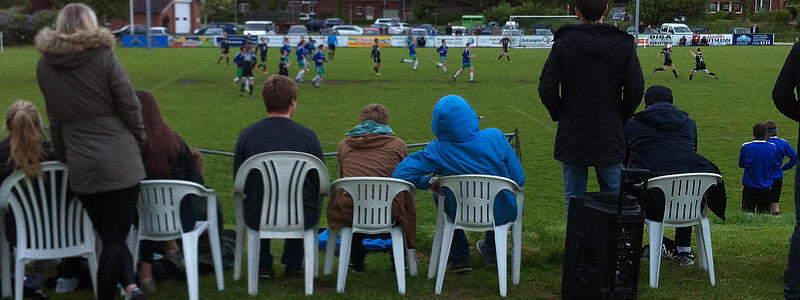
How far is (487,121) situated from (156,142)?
14117 mm

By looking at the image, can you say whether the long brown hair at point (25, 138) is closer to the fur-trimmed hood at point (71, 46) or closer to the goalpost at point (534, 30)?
the fur-trimmed hood at point (71, 46)

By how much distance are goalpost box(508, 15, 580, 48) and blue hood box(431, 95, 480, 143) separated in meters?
45.3

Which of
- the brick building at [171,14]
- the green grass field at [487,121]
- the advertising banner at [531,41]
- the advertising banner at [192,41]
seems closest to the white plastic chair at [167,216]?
the green grass field at [487,121]

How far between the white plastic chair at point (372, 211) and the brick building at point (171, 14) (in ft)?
236

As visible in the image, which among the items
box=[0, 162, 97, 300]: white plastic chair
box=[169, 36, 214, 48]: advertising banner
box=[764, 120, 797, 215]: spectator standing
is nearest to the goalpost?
box=[169, 36, 214, 48]: advertising banner

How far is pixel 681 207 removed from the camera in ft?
16.0

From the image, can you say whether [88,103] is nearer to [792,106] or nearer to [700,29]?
[792,106]

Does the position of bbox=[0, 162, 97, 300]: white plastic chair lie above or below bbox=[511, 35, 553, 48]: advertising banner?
below

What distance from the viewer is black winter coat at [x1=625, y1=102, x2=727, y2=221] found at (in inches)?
201

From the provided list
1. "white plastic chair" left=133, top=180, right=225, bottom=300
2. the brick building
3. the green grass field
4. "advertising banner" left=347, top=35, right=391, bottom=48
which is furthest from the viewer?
the brick building

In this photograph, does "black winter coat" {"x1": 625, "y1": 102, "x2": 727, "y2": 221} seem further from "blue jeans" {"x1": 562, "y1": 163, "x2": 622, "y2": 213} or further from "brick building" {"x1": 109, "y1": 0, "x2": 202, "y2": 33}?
"brick building" {"x1": 109, "y1": 0, "x2": 202, "y2": 33}

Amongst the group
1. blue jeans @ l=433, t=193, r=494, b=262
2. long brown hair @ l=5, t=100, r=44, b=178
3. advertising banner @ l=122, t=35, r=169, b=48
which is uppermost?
advertising banner @ l=122, t=35, r=169, b=48

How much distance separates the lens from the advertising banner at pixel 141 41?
51406mm

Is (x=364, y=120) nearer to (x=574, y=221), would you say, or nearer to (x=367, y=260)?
(x=367, y=260)
